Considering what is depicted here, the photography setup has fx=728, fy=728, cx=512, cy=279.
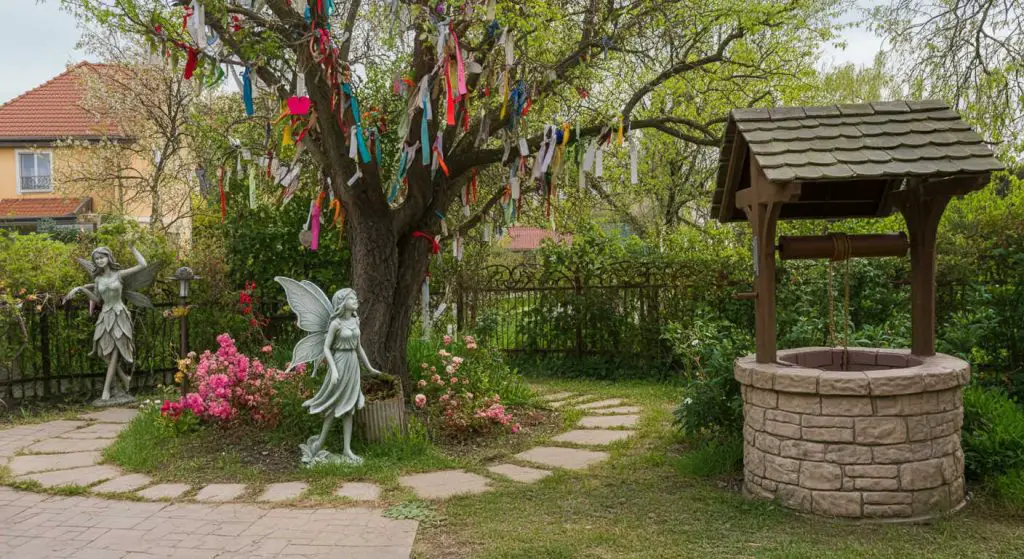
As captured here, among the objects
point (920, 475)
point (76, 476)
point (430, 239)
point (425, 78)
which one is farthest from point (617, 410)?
point (76, 476)

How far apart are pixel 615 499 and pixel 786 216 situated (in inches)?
91.6

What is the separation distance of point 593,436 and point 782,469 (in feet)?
7.26

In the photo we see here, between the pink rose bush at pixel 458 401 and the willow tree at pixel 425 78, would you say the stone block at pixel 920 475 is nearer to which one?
the pink rose bush at pixel 458 401

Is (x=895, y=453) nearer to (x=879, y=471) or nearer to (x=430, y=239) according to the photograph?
(x=879, y=471)

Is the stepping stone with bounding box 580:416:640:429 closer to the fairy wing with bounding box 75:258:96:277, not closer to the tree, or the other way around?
the fairy wing with bounding box 75:258:96:277

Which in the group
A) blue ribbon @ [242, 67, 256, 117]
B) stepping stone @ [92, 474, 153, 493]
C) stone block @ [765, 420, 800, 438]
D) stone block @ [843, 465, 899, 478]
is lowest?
stepping stone @ [92, 474, 153, 493]

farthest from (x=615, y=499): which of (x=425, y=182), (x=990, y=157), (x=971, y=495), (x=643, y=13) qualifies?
(x=643, y=13)

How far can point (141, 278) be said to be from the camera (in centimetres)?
812

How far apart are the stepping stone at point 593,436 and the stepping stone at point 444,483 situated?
1269 mm

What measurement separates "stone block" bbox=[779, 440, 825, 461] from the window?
23498 mm

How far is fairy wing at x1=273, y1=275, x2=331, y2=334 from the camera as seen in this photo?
531 centimetres

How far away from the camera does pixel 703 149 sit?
17484mm

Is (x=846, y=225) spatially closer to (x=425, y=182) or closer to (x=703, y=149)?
(x=425, y=182)

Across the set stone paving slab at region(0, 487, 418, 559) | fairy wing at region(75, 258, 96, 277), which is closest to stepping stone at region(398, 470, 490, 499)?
stone paving slab at region(0, 487, 418, 559)
